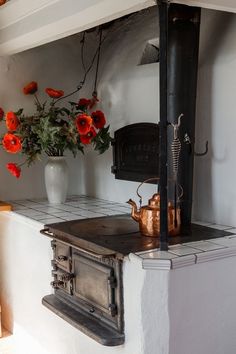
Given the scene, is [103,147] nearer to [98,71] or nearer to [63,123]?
[63,123]

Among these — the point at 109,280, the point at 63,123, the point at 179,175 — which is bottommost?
the point at 109,280

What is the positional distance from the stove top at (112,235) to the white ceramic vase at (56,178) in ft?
1.61

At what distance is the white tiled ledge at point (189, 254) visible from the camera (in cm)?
138

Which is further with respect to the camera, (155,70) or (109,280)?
(155,70)

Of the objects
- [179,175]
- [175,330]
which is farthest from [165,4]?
[175,330]

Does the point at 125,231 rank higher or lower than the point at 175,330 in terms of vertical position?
higher

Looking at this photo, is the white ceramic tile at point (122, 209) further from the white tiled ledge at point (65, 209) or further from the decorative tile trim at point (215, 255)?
the decorative tile trim at point (215, 255)

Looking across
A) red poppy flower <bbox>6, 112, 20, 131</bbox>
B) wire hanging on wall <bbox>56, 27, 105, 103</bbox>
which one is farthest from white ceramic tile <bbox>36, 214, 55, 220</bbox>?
wire hanging on wall <bbox>56, 27, 105, 103</bbox>

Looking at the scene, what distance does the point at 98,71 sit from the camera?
2.64 m

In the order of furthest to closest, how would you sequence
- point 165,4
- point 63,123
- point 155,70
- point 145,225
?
point 63,123 → point 155,70 → point 145,225 → point 165,4

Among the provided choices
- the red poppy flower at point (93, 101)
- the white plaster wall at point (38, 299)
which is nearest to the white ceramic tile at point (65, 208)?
the white plaster wall at point (38, 299)

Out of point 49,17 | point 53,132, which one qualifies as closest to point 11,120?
point 53,132

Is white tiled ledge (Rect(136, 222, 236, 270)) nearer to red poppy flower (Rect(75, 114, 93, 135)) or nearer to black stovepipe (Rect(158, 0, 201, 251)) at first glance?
black stovepipe (Rect(158, 0, 201, 251))

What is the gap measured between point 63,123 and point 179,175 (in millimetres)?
816
